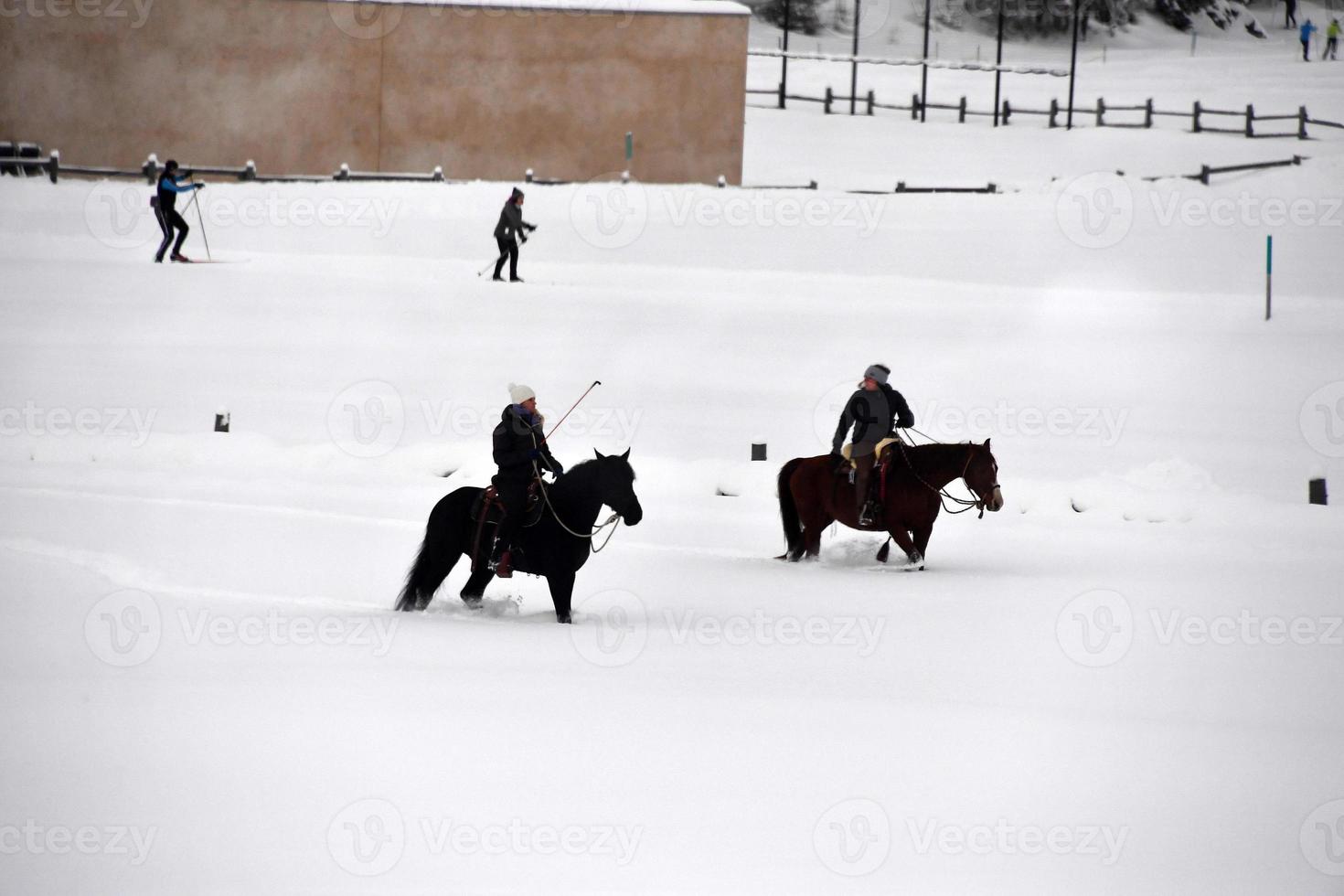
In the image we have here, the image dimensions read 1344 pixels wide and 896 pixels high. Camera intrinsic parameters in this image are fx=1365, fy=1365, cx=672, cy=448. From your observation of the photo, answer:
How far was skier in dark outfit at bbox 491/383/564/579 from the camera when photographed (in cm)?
934

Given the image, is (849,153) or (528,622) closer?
(528,622)

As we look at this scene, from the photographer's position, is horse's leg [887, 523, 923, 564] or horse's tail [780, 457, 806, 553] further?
horse's tail [780, 457, 806, 553]

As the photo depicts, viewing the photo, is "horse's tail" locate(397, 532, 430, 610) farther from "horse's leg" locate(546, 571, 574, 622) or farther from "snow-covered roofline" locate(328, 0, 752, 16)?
"snow-covered roofline" locate(328, 0, 752, 16)

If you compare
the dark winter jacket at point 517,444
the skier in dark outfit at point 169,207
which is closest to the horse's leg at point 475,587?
the dark winter jacket at point 517,444

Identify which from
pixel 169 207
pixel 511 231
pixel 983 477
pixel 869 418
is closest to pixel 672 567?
pixel 869 418

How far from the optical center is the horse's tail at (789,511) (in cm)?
1219

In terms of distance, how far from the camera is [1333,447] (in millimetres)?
17797

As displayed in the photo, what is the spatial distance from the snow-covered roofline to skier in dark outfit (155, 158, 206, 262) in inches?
421

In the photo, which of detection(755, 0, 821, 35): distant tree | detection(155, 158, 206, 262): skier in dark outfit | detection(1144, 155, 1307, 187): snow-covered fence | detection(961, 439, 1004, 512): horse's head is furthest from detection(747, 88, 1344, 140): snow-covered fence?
detection(961, 439, 1004, 512): horse's head

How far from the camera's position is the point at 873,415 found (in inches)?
469

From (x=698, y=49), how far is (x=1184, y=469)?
21618mm

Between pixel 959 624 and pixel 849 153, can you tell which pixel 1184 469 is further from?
pixel 849 153

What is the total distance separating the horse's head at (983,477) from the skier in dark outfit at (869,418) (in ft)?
2.19

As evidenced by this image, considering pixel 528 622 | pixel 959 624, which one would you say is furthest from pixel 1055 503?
pixel 528 622
